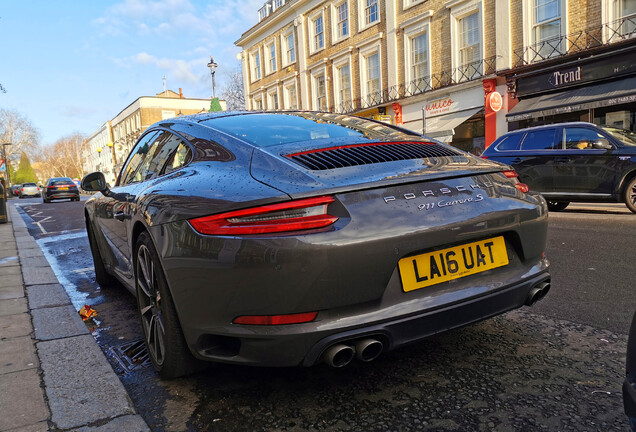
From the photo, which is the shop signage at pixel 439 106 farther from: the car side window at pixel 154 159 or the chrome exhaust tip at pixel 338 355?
the chrome exhaust tip at pixel 338 355

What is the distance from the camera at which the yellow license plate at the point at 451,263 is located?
6.46ft

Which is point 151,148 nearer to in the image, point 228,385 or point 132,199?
point 132,199

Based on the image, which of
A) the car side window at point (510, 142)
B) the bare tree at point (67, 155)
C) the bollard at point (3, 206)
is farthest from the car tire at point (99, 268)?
the bare tree at point (67, 155)

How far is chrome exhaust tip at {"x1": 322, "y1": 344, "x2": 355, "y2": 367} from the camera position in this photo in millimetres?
1847

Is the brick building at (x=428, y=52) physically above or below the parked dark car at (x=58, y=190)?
above

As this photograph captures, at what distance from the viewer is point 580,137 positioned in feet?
27.8

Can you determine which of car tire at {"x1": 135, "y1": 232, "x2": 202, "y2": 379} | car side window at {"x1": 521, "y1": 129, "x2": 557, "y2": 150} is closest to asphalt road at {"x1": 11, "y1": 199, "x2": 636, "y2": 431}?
car tire at {"x1": 135, "y1": 232, "x2": 202, "y2": 379}

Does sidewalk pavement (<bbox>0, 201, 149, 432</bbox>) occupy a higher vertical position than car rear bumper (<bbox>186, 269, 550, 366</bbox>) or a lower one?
lower

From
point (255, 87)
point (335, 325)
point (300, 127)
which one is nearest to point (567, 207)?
point (300, 127)

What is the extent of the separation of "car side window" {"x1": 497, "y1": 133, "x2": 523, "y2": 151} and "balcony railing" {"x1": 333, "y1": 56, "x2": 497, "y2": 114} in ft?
29.7

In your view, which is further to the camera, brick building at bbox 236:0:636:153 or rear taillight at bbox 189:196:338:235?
brick building at bbox 236:0:636:153

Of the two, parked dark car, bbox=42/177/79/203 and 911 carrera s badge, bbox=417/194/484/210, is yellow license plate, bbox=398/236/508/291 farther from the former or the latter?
parked dark car, bbox=42/177/79/203

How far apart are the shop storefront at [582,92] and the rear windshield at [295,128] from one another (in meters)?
13.3

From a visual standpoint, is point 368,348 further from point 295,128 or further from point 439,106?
point 439,106
